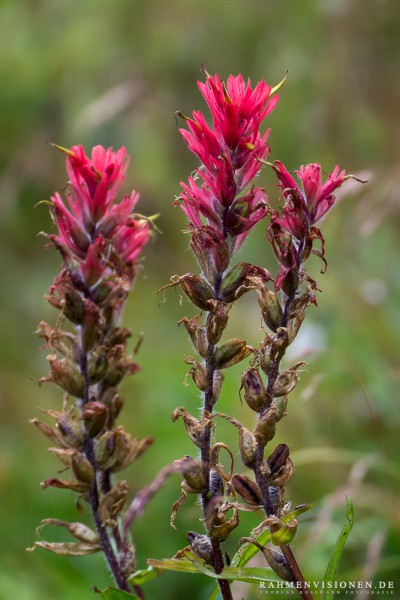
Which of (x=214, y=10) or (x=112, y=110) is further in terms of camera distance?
(x=214, y=10)

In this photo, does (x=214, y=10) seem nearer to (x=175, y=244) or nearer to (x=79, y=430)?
(x=175, y=244)

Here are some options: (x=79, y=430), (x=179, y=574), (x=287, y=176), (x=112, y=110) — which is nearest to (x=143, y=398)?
(x=179, y=574)

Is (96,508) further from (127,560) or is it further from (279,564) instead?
(279,564)

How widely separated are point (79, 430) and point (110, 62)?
387 centimetres

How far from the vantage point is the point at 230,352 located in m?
1.30

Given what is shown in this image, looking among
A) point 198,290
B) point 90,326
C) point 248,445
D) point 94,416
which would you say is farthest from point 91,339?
point 248,445

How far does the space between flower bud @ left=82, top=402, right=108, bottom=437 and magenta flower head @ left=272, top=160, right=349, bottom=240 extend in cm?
43

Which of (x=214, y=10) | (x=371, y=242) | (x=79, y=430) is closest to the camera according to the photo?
(x=79, y=430)

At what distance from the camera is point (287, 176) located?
128 cm

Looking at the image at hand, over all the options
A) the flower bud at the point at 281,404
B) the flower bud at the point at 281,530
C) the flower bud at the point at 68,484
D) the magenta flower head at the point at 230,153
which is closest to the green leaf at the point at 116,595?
the flower bud at the point at 68,484

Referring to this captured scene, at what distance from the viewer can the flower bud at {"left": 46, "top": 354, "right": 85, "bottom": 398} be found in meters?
Answer: 1.41

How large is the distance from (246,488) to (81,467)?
0.29 meters

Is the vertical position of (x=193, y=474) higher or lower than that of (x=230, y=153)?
lower

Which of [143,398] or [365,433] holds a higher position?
[143,398]
